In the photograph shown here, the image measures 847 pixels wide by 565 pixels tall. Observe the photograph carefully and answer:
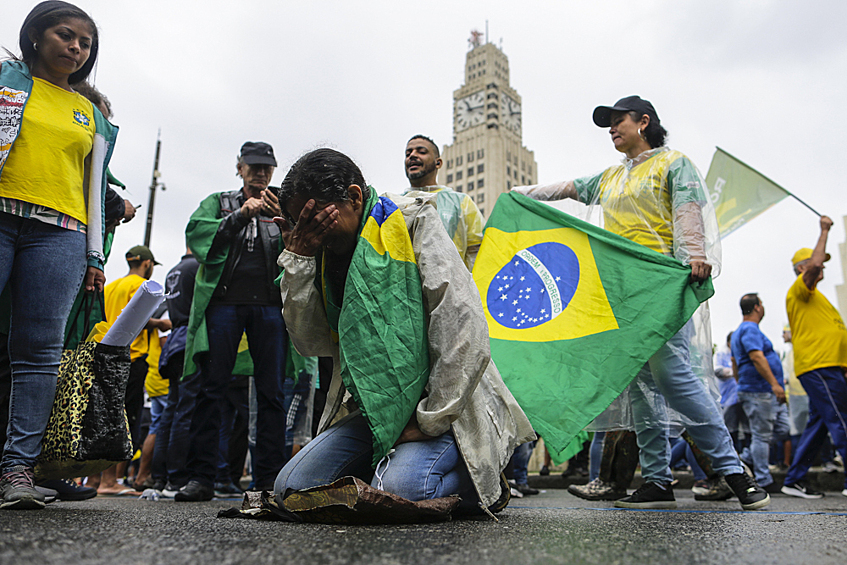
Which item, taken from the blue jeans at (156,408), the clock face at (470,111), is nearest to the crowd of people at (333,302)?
the blue jeans at (156,408)

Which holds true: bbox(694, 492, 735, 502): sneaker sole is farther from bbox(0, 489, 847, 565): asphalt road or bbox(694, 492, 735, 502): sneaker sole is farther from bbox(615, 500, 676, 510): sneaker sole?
bbox(0, 489, 847, 565): asphalt road

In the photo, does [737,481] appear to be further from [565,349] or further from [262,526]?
[262,526]

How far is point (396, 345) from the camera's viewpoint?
2.05 metres

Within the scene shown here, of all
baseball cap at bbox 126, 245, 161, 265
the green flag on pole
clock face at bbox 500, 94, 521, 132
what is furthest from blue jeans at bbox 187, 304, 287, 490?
clock face at bbox 500, 94, 521, 132

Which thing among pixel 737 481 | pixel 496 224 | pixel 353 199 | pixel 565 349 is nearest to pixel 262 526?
pixel 353 199

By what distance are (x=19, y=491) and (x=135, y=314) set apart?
2.33 feet

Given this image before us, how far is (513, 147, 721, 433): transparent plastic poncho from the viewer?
3393mm

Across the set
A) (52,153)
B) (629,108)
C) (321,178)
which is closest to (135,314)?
(52,153)

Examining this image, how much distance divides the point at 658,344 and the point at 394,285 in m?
1.74

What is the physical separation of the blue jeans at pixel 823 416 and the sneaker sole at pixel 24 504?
17.0ft

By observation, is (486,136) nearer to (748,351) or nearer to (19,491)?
(748,351)

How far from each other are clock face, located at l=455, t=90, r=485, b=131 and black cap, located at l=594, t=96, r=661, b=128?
8183 centimetres

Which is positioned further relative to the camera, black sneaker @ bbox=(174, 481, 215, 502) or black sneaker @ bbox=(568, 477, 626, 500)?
black sneaker @ bbox=(568, 477, 626, 500)

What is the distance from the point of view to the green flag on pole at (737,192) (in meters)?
5.32
